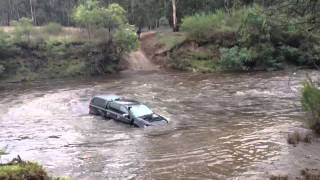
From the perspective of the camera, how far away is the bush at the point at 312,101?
18250 mm

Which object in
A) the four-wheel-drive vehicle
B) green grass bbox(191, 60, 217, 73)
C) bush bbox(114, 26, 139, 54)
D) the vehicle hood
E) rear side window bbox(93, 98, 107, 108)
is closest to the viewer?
the vehicle hood

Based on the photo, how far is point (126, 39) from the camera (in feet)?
155

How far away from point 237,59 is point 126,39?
10680 mm

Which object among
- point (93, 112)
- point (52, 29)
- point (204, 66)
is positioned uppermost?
point (52, 29)

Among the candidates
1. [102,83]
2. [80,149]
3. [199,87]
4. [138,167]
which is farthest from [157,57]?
[138,167]

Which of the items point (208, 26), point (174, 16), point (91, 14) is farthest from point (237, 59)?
point (91, 14)

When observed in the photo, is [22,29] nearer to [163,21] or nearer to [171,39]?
[171,39]

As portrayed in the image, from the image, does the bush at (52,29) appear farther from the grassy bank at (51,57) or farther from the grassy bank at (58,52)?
the grassy bank at (51,57)

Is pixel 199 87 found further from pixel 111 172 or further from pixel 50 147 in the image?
pixel 111 172

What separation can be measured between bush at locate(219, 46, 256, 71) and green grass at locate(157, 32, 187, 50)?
642 cm

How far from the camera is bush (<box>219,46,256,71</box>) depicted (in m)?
45.2

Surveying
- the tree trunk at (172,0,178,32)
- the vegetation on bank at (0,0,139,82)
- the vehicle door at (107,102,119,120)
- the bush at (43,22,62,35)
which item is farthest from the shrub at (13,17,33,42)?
the vehicle door at (107,102,119,120)

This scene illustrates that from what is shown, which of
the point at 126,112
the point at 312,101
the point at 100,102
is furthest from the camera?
the point at 100,102

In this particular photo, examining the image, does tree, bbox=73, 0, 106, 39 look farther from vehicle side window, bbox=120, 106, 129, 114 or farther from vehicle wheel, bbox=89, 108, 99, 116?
vehicle side window, bbox=120, 106, 129, 114
